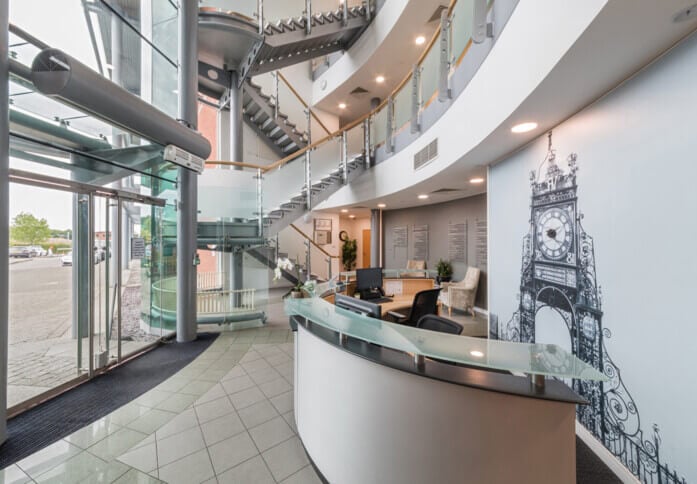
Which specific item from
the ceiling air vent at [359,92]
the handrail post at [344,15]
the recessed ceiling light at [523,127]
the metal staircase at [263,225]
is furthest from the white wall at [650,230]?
the ceiling air vent at [359,92]

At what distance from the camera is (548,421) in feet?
4.29

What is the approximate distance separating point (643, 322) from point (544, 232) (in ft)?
3.74

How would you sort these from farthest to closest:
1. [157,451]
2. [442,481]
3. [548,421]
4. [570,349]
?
[570,349], [157,451], [442,481], [548,421]

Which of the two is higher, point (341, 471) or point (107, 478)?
point (341, 471)

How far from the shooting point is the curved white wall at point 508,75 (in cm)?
156

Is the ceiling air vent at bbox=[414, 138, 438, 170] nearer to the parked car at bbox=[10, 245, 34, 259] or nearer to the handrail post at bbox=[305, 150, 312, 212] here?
the handrail post at bbox=[305, 150, 312, 212]

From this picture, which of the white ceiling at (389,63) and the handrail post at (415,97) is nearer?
the handrail post at (415,97)

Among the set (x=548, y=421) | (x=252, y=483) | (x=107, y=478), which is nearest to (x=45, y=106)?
(x=107, y=478)

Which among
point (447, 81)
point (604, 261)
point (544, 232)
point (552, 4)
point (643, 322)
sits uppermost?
point (447, 81)

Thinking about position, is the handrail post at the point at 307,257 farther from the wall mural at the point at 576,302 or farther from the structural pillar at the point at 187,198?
the wall mural at the point at 576,302

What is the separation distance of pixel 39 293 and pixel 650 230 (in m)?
6.17

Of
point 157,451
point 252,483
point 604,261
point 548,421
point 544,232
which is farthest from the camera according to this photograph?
point 544,232

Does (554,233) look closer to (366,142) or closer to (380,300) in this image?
(380,300)

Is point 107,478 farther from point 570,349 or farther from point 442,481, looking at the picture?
point 570,349
